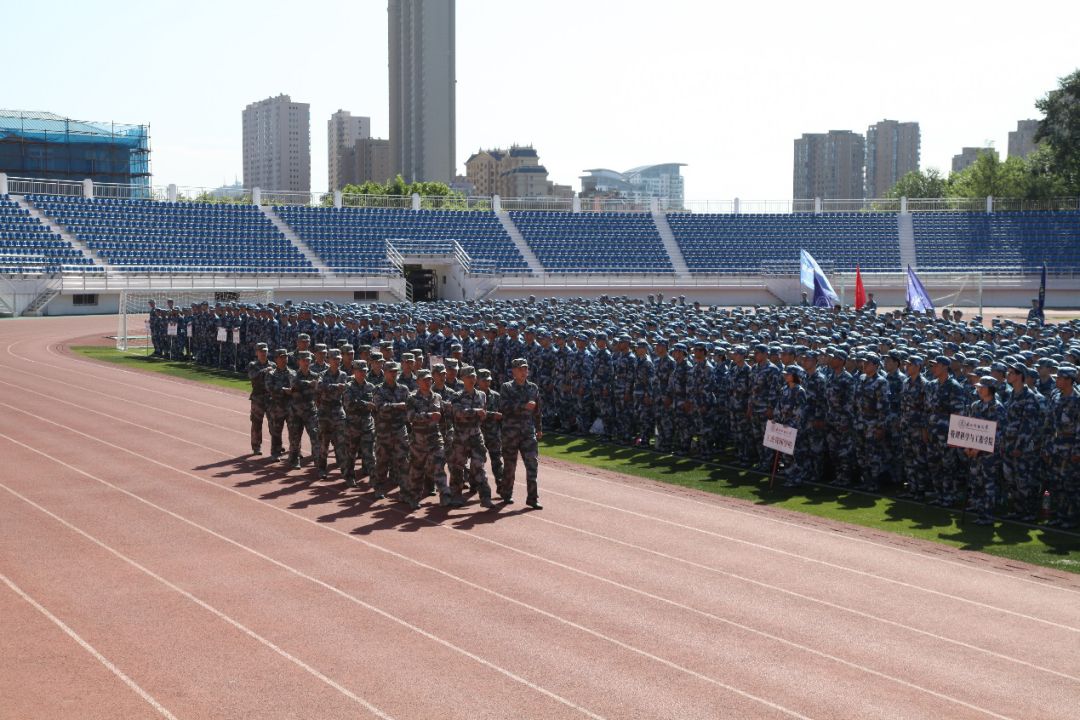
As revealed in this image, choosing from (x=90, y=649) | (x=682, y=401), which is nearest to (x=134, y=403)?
(x=682, y=401)

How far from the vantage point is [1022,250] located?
60.6 meters

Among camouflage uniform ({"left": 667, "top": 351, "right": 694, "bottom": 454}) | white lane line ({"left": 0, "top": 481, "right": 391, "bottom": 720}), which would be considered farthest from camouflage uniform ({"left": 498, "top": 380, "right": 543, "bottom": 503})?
white lane line ({"left": 0, "top": 481, "right": 391, "bottom": 720})

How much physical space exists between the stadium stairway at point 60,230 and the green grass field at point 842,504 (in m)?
37.1

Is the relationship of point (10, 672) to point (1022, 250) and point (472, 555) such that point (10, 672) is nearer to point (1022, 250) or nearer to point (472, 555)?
point (472, 555)

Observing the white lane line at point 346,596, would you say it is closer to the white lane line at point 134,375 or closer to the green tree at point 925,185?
the white lane line at point 134,375

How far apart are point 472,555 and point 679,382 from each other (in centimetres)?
677

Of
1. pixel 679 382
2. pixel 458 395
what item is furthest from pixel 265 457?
pixel 679 382

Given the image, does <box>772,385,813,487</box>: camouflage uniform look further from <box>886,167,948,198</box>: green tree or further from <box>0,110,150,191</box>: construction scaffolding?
<box>886,167,948,198</box>: green tree

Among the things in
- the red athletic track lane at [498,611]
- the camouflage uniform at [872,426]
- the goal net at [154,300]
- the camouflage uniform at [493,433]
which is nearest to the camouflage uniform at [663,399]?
the red athletic track lane at [498,611]

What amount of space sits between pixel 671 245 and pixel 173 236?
2600 centimetres

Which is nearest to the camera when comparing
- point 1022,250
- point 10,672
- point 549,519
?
point 10,672

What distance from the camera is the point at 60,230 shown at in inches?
2062

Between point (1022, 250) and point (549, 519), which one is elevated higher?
point (1022, 250)

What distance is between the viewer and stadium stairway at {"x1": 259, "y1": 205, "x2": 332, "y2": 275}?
5516cm
